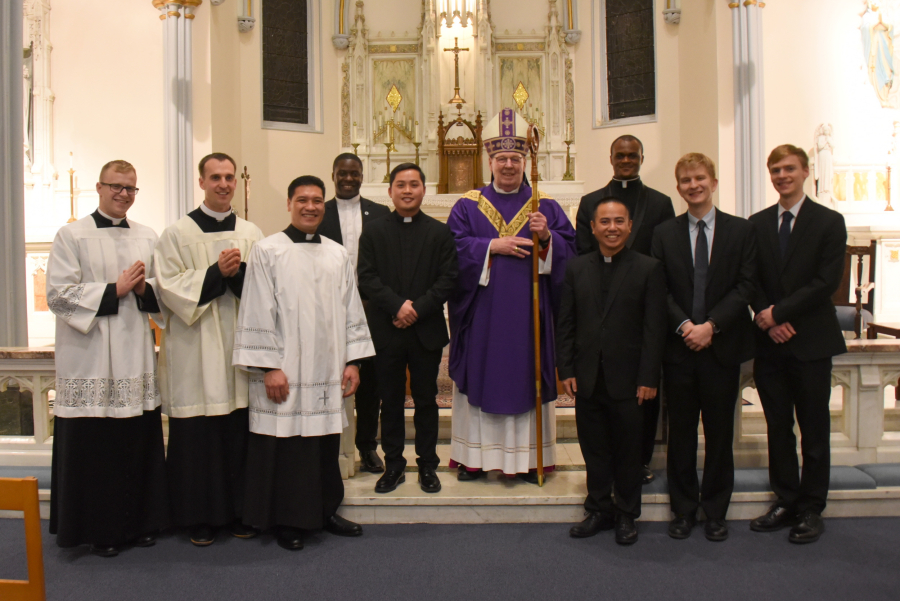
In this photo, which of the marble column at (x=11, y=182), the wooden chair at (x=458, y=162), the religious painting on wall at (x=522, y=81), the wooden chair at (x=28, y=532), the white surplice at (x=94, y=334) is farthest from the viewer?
Result: the religious painting on wall at (x=522, y=81)

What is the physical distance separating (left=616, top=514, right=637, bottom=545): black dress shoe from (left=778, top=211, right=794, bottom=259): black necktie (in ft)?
4.58

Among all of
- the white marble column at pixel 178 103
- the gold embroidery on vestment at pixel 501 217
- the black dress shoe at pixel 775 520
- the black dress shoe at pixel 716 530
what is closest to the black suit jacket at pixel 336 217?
the gold embroidery on vestment at pixel 501 217

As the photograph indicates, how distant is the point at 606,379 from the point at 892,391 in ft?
11.6

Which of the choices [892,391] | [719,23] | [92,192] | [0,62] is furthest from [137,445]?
[719,23]

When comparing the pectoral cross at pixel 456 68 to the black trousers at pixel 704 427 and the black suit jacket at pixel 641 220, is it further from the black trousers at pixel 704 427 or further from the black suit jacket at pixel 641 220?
the black trousers at pixel 704 427

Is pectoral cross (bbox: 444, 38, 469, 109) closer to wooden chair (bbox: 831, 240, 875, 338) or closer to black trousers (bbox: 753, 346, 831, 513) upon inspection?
wooden chair (bbox: 831, 240, 875, 338)

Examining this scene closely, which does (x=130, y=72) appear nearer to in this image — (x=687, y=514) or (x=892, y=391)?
(x=687, y=514)

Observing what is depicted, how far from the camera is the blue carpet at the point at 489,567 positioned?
2600mm

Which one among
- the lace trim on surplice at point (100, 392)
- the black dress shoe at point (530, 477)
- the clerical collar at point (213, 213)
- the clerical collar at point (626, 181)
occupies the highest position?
the clerical collar at point (626, 181)

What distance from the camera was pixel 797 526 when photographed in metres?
3.02

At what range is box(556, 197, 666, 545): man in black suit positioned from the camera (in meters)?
2.96

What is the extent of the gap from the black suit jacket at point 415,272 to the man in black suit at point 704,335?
1.04 meters

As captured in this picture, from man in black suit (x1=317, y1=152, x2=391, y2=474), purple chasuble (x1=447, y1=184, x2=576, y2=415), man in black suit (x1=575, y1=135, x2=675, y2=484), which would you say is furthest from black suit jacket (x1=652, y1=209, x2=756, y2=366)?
man in black suit (x1=317, y1=152, x2=391, y2=474)

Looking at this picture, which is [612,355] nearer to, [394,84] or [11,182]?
[11,182]
